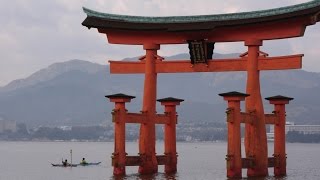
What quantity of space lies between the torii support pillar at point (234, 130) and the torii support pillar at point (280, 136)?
15.3ft

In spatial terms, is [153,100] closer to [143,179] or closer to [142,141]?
[142,141]

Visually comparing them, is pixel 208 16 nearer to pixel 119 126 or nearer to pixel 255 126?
pixel 255 126

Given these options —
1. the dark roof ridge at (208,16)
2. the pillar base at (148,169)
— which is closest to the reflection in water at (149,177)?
the pillar base at (148,169)

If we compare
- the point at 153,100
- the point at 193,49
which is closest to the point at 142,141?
the point at 153,100

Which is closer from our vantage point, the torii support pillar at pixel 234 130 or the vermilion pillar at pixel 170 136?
the torii support pillar at pixel 234 130

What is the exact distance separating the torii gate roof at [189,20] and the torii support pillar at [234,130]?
4.46 meters

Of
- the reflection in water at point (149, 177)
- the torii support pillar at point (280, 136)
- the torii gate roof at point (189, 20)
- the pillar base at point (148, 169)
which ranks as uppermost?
the torii gate roof at point (189, 20)

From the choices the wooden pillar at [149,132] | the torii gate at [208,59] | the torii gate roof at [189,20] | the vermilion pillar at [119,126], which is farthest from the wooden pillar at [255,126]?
the vermilion pillar at [119,126]

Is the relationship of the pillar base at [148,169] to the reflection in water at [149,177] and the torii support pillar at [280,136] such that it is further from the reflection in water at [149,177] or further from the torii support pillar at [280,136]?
the torii support pillar at [280,136]

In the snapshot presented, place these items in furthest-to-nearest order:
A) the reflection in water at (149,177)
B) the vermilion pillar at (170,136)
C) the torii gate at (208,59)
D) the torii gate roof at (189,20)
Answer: the vermilion pillar at (170,136) → the reflection in water at (149,177) → the torii gate at (208,59) → the torii gate roof at (189,20)

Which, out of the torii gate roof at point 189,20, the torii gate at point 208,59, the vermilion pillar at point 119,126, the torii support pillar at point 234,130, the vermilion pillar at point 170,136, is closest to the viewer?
the torii support pillar at point 234,130

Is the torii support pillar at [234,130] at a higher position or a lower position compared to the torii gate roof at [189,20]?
lower

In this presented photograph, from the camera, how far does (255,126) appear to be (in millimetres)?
37188

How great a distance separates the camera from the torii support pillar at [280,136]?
39312 mm
